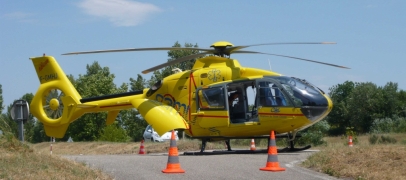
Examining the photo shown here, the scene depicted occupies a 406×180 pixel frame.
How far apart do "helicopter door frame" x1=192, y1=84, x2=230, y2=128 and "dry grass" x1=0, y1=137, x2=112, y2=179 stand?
740cm

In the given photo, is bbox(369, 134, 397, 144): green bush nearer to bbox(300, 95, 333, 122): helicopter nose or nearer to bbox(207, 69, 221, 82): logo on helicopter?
bbox(300, 95, 333, 122): helicopter nose

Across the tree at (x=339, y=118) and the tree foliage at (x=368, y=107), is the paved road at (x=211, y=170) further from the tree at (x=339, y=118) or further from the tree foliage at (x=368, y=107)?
the tree at (x=339, y=118)

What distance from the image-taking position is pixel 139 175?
11.3 metres

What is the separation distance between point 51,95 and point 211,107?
330 inches

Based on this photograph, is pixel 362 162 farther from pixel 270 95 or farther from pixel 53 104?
pixel 53 104

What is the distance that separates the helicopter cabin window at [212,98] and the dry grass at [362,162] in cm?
508

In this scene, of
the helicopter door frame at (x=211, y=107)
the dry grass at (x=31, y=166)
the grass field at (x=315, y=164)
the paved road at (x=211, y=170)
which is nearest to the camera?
the dry grass at (x=31, y=166)

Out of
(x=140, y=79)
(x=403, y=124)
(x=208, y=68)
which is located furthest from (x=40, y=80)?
(x=140, y=79)

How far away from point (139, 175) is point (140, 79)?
52245 mm

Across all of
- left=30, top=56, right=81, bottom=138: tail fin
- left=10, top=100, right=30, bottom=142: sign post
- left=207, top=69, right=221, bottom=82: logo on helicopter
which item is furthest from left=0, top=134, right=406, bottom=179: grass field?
left=30, top=56, right=81, bottom=138: tail fin

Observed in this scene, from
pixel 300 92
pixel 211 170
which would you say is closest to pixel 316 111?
pixel 300 92

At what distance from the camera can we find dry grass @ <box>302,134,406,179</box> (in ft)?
35.8

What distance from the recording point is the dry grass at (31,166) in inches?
A: 365

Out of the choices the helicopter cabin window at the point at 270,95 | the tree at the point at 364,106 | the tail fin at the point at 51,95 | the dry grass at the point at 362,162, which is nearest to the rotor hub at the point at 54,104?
the tail fin at the point at 51,95
